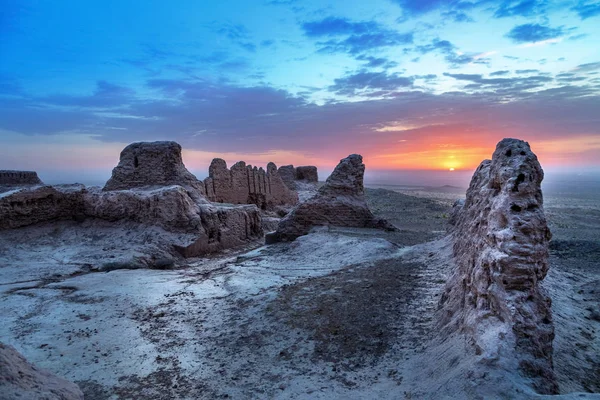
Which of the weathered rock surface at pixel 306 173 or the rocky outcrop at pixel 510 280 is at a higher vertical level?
the weathered rock surface at pixel 306 173

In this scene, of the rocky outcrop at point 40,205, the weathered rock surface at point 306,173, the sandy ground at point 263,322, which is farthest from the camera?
the weathered rock surface at point 306,173

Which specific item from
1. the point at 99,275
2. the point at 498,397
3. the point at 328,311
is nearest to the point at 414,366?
the point at 498,397

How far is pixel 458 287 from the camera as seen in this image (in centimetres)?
517

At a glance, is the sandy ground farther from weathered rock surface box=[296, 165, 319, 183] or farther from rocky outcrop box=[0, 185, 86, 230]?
weathered rock surface box=[296, 165, 319, 183]

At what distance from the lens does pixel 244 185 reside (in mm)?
20219

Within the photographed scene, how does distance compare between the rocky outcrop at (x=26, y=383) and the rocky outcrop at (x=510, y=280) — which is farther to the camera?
the rocky outcrop at (x=510, y=280)

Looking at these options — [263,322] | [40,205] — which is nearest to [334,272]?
[263,322]

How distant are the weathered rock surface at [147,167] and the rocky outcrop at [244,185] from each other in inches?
161

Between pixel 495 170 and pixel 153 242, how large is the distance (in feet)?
30.5

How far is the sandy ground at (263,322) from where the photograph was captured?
14.2 ft

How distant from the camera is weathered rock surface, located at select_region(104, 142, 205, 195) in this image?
1373 cm

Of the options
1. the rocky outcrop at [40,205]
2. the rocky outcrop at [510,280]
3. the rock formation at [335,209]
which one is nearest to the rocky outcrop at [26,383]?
the rocky outcrop at [510,280]

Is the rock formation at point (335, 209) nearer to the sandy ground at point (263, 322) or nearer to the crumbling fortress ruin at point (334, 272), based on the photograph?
the crumbling fortress ruin at point (334, 272)

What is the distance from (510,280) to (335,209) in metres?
9.72
